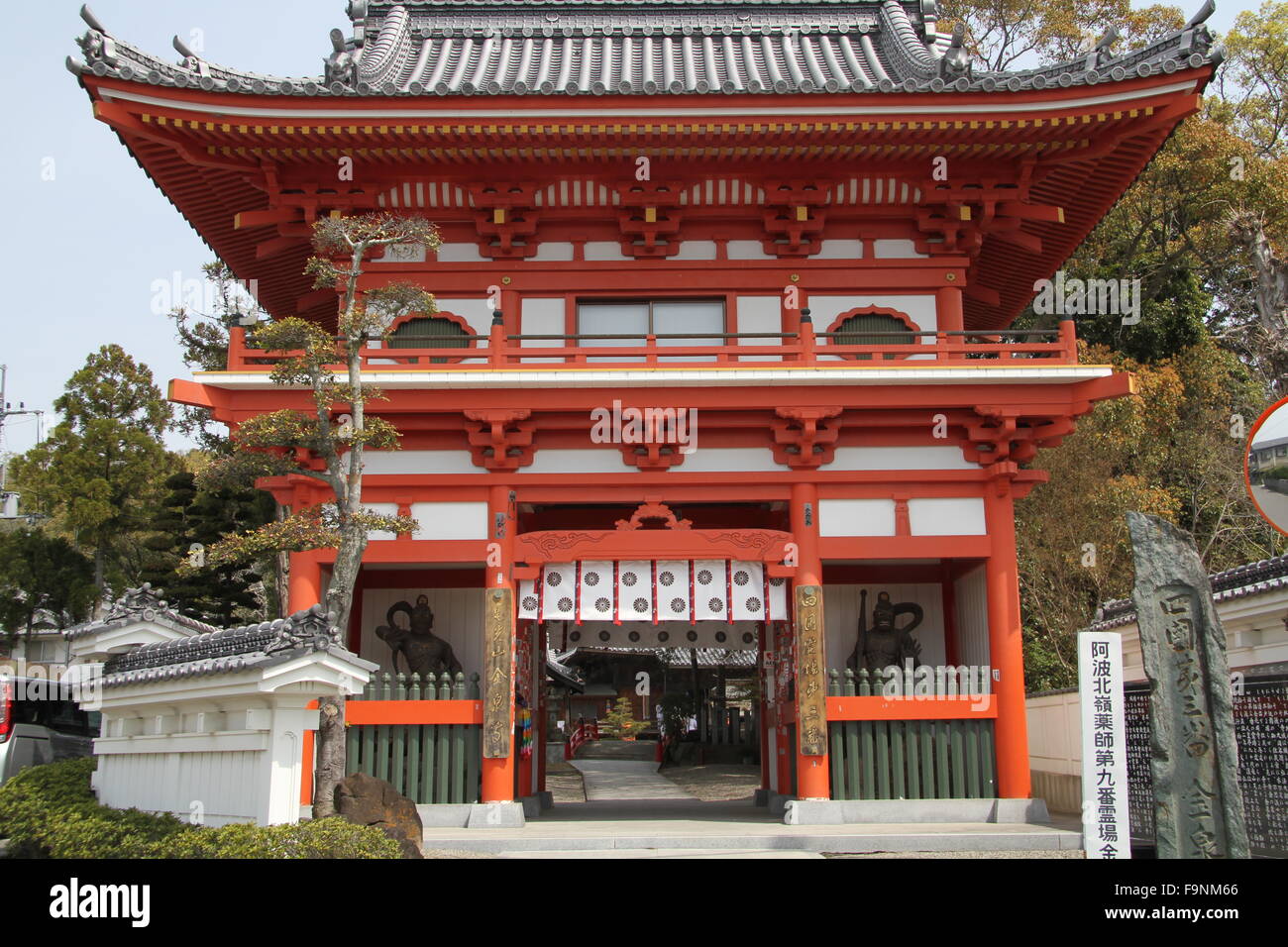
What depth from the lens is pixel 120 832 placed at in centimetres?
1012

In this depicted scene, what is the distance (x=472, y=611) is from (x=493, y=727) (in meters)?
3.08

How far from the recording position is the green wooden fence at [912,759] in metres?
13.9

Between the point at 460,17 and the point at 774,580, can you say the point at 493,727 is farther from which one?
the point at 460,17

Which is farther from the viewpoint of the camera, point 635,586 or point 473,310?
point 473,310

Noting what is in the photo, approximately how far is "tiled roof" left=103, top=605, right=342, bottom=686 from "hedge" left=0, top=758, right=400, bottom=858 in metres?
1.29

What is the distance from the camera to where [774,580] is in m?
14.6

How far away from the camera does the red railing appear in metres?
39.6

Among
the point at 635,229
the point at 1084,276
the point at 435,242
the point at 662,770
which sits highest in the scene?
the point at 1084,276

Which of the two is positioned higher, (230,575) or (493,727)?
(230,575)

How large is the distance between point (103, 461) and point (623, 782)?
14690mm

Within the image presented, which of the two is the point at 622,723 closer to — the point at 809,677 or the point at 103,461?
the point at 103,461

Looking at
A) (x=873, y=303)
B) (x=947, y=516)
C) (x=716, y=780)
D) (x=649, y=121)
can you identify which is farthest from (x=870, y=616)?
(x=716, y=780)

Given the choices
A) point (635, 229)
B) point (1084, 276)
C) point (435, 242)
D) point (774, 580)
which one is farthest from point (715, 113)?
point (1084, 276)

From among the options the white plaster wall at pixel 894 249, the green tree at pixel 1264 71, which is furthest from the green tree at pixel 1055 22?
the white plaster wall at pixel 894 249
